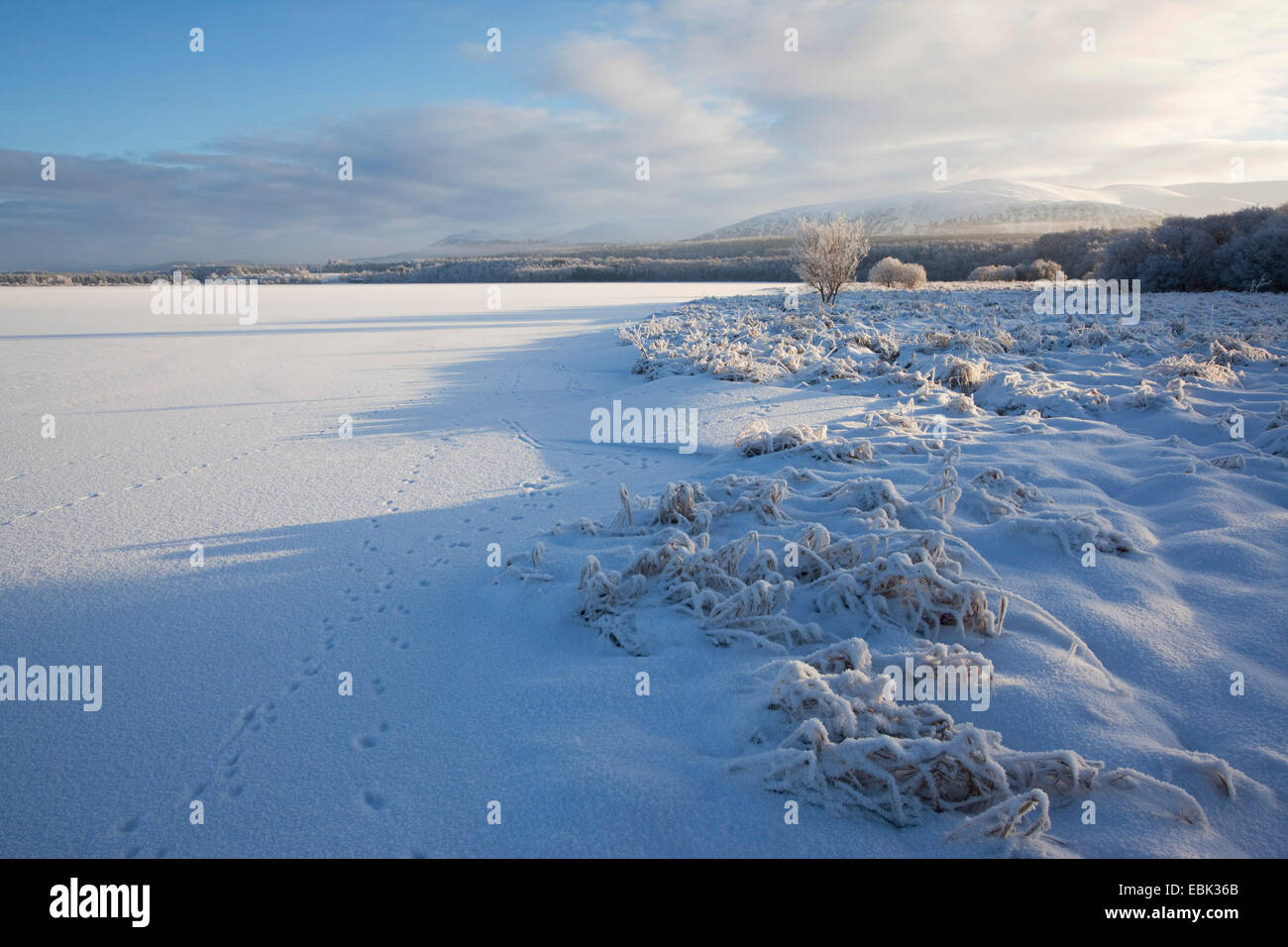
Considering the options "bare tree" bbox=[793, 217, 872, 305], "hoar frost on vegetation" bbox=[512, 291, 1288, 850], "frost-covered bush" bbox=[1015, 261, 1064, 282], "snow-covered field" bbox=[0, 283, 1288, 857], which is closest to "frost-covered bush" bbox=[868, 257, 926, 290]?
"frost-covered bush" bbox=[1015, 261, 1064, 282]

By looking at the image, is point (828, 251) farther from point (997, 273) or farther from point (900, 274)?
point (997, 273)

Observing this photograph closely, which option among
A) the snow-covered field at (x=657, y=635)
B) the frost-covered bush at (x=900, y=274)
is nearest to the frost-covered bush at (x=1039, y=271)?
the frost-covered bush at (x=900, y=274)

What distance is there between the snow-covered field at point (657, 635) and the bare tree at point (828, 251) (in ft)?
44.6

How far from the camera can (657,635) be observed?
8.10 feet

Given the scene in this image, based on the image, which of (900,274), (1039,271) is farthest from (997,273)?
(900,274)

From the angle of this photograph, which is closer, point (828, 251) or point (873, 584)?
point (873, 584)

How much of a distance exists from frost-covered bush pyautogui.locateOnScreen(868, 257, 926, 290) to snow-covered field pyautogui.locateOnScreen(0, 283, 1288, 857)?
2302 cm

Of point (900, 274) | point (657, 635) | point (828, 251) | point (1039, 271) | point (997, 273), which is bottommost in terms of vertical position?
point (657, 635)

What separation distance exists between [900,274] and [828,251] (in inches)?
448

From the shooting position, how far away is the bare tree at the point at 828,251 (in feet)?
59.8

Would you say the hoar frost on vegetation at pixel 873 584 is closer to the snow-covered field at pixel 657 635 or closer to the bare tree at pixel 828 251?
the snow-covered field at pixel 657 635
